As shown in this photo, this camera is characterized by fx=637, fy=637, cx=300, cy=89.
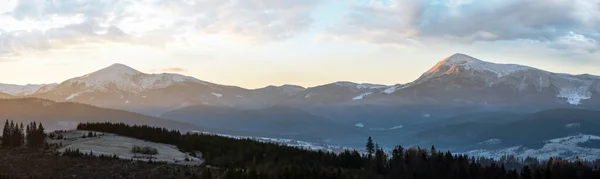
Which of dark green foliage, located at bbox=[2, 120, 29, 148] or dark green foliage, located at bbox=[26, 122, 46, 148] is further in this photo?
dark green foliage, located at bbox=[2, 120, 29, 148]

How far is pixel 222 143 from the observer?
111000mm

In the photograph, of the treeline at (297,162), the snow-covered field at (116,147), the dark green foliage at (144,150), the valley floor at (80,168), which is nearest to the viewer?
the valley floor at (80,168)

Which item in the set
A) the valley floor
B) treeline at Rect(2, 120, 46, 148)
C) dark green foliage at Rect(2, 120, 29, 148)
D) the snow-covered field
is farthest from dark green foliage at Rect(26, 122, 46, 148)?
the valley floor

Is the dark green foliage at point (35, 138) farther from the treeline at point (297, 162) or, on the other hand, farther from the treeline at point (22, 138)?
the treeline at point (297, 162)

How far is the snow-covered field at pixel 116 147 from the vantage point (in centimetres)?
8415

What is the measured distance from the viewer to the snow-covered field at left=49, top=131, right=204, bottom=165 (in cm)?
8415

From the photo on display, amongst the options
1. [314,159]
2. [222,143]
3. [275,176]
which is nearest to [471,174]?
[314,159]

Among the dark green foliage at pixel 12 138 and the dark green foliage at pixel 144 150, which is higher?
the dark green foliage at pixel 12 138

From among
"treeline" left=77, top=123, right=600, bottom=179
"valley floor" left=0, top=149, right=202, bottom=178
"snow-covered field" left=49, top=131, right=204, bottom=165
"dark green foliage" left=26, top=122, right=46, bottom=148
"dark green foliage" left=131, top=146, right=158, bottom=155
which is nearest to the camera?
"valley floor" left=0, top=149, right=202, bottom=178

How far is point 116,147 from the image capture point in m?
91.9

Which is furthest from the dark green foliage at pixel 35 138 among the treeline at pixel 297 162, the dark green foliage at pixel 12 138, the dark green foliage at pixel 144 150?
the treeline at pixel 297 162

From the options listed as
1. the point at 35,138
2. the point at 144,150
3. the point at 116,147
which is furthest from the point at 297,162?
the point at 35,138

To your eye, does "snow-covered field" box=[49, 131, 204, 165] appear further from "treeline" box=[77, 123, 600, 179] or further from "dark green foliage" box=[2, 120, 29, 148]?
"dark green foliage" box=[2, 120, 29, 148]

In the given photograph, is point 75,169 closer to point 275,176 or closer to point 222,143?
point 275,176
